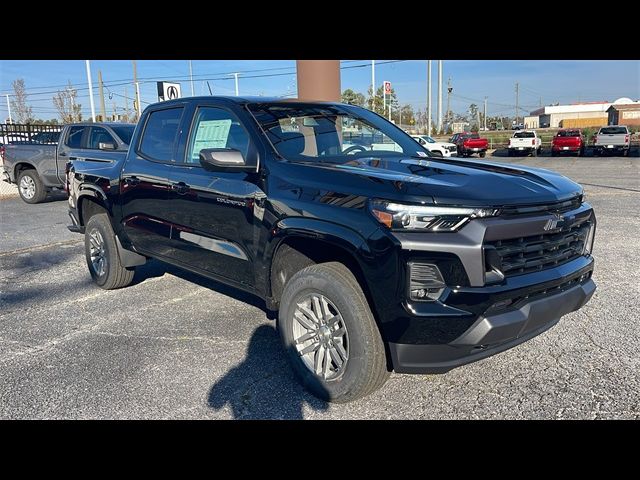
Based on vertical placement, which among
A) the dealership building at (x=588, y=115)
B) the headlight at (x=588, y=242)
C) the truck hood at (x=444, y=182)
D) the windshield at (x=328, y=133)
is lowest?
the headlight at (x=588, y=242)

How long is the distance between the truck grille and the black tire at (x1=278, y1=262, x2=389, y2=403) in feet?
2.40

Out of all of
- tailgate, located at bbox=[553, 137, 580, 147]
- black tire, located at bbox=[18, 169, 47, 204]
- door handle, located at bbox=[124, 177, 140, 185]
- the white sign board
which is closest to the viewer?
door handle, located at bbox=[124, 177, 140, 185]

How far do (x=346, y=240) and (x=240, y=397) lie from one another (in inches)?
48.1

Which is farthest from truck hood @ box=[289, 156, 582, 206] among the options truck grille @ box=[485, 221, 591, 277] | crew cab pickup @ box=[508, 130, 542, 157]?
crew cab pickup @ box=[508, 130, 542, 157]

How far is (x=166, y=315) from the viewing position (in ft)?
15.6

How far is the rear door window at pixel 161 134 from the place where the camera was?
176 inches

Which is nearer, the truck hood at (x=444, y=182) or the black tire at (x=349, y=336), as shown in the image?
the truck hood at (x=444, y=182)

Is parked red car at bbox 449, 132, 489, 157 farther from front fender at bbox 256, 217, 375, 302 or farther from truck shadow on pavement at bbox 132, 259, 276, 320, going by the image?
front fender at bbox 256, 217, 375, 302

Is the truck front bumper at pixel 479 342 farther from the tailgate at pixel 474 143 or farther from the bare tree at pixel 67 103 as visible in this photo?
the bare tree at pixel 67 103

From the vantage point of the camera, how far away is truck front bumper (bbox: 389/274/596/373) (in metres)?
2.63

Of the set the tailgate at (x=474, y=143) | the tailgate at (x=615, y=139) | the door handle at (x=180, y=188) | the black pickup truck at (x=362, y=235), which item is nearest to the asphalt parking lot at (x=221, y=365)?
the black pickup truck at (x=362, y=235)

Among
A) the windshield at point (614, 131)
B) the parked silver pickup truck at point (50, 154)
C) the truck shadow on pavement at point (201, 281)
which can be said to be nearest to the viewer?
the truck shadow on pavement at point (201, 281)

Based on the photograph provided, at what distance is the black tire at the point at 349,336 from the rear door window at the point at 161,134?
1997 mm
